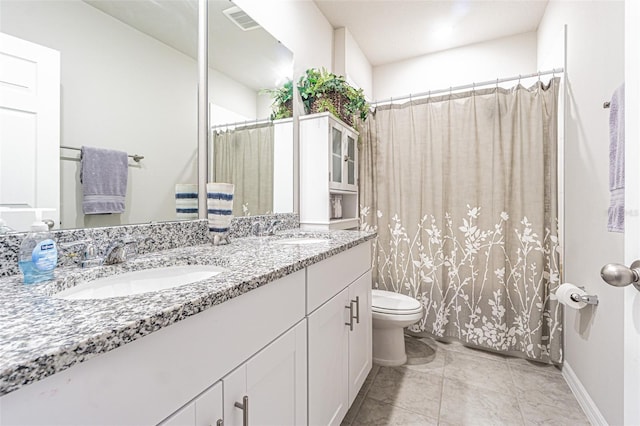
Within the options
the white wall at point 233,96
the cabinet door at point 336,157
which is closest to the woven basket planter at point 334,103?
the cabinet door at point 336,157

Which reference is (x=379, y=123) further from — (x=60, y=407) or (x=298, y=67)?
(x=60, y=407)

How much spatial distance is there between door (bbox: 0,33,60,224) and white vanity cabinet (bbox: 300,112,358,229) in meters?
1.36

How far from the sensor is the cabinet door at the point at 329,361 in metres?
1.08

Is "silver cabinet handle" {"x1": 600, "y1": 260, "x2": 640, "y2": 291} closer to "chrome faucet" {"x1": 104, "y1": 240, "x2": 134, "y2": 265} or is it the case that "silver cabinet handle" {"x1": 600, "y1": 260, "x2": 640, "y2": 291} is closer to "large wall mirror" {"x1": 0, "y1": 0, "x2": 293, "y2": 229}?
"chrome faucet" {"x1": 104, "y1": 240, "x2": 134, "y2": 265}

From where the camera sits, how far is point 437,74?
2975 mm

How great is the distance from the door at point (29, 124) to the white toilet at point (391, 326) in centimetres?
171

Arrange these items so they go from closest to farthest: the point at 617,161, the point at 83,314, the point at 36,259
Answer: the point at 83,314 → the point at 36,259 → the point at 617,161

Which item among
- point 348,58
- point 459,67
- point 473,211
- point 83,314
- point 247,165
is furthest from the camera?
point 459,67

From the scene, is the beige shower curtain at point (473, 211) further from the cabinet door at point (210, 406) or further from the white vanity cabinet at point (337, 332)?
the cabinet door at point (210, 406)

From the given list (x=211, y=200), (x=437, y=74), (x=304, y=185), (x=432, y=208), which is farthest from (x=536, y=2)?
(x=211, y=200)

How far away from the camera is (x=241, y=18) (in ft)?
5.29

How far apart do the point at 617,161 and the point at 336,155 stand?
1.43 m

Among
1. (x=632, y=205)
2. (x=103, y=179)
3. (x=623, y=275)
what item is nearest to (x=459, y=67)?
(x=632, y=205)

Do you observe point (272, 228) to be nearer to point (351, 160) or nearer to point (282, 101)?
point (282, 101)
